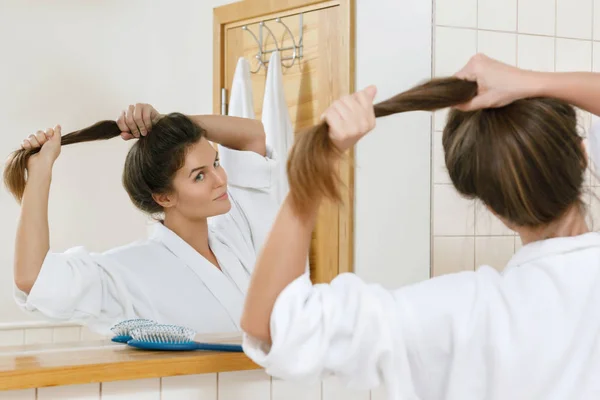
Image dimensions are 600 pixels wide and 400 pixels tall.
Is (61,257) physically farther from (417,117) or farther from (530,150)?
(417,117)

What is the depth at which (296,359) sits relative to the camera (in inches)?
35.0

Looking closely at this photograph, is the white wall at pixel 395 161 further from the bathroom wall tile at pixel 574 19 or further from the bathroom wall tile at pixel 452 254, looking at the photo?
the bathroom wall tile at pixel 574 19

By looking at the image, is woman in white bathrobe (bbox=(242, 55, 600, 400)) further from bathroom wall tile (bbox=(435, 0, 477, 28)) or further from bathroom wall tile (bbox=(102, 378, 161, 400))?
bathroom wall tile (bbox=(435, 0, 477, 28))

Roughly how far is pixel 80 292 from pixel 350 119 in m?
0.77

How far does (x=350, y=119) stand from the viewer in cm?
94

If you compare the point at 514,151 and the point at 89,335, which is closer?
the point at 514,151

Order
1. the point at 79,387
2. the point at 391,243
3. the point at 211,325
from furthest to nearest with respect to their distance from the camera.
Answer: the point at 391,243
the point at 211,325
the point at 79,387

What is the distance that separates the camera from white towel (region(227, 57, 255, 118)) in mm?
1688

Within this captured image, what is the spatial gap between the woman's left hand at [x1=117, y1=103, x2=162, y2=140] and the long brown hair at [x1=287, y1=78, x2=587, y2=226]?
0.69m

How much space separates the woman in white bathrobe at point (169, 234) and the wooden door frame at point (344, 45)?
0.39 ft

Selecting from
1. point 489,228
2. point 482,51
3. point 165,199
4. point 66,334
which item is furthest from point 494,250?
point 66,334

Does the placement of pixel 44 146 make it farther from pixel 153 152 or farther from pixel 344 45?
pixel 344 45

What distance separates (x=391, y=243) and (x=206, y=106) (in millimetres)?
768

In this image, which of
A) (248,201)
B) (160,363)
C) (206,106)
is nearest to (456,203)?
(248,201)
